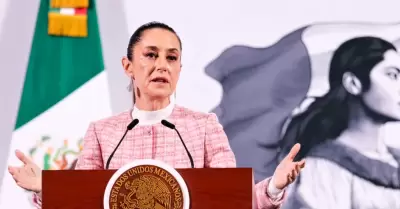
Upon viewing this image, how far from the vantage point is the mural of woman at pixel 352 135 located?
4.08 meters

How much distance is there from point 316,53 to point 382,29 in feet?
1.13

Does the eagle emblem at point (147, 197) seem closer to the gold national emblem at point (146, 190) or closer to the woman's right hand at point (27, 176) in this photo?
the gold national emblem at point (146, 190)

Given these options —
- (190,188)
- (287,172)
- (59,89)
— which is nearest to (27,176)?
(190,188)

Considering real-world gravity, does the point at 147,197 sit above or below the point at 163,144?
below

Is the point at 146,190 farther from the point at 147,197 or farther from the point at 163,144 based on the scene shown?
the point at 163,144

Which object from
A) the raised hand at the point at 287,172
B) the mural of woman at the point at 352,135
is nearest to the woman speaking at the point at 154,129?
the raised hand at the point at 287,172

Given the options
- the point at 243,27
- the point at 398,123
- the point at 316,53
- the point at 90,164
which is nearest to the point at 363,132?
the point at 398,123

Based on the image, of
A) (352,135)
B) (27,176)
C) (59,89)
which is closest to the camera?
(27,176)

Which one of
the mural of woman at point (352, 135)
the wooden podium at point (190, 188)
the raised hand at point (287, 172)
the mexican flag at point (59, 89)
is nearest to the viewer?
the wooden podium at point (190, 188)

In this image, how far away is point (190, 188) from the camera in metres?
2.40

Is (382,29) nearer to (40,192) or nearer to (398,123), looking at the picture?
(398,123)

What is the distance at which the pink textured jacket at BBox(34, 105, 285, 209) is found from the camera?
9.07ft

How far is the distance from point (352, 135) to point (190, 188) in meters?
1.88

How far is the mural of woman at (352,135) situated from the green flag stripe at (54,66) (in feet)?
3.59
